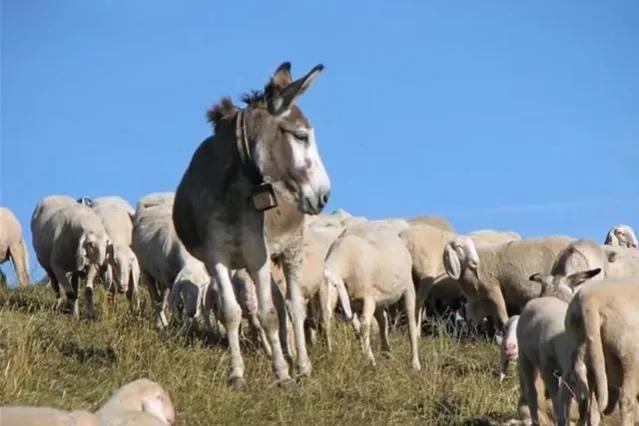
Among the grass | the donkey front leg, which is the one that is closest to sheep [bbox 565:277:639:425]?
the grass

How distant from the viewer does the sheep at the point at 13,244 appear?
24.5m

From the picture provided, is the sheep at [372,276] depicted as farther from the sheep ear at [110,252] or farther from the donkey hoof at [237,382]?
the donkey hoof at [237,382]

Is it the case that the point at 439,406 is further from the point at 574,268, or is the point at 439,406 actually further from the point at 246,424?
the point at 574,268

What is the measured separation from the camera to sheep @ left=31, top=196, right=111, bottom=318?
20656 millimetres

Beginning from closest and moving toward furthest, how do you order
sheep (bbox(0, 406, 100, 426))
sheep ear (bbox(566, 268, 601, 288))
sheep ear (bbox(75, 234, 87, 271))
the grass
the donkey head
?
sheep (bbox(0, 406, 100, 426)) → the grass → the donkey head → sheep ear (bbox(566, 268, 601, 288)) → sheep ear (bbox(75, 234, 87, 271))

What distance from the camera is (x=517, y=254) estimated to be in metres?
22.7

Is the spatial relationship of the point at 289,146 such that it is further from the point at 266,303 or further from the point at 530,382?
the point at 530,382

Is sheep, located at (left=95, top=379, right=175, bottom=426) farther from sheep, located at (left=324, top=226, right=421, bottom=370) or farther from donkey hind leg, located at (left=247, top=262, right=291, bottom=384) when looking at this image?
sheep, located at (left=324, top=226, right=421, bottom=370)

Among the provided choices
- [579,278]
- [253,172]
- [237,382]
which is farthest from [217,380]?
[579,278]

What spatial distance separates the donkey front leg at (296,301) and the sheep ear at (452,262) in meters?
7.95

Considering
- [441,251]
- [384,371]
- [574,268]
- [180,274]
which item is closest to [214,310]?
[180,274]

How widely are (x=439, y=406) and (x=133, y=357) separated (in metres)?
2.93

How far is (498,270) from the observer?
22.7 metres

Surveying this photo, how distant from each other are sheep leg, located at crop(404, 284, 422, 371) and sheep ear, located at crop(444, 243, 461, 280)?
2939 millimetres
